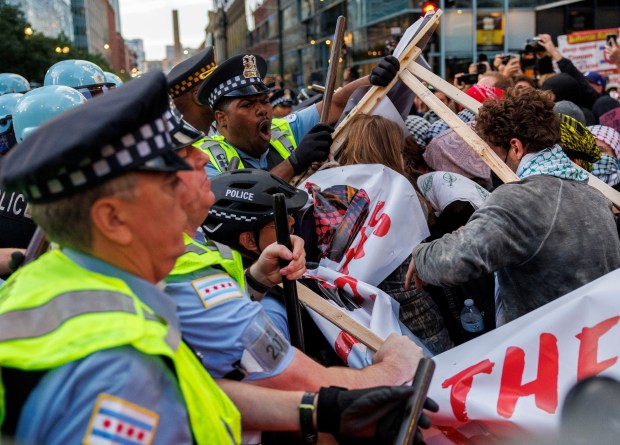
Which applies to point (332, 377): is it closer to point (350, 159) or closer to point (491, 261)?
point (491, 261)

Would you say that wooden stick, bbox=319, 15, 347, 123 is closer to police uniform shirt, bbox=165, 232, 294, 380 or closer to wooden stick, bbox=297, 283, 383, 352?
wooden stick, bbox=297, 283, 383, 352

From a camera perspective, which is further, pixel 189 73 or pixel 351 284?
pixel 189 73

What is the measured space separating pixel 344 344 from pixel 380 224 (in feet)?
2.37

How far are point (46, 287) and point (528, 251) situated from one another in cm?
182

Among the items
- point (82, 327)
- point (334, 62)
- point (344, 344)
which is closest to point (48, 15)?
point (334, 62)

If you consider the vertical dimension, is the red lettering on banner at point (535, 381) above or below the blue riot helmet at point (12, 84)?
below

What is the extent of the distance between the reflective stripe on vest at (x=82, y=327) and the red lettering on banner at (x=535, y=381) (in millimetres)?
1019

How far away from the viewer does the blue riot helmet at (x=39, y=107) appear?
334 centimetres

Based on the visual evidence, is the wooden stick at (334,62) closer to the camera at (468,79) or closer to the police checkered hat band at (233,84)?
the police checkered hat band at (233,84)

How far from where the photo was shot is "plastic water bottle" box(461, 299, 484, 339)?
3.00 metres

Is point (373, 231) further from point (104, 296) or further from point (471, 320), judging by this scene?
point (104, 296)

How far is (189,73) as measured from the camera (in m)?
4.36

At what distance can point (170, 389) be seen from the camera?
1352 mm

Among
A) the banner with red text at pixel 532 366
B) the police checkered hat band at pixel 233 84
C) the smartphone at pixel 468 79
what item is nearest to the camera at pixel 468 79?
the smartphone at pixel 468 79
